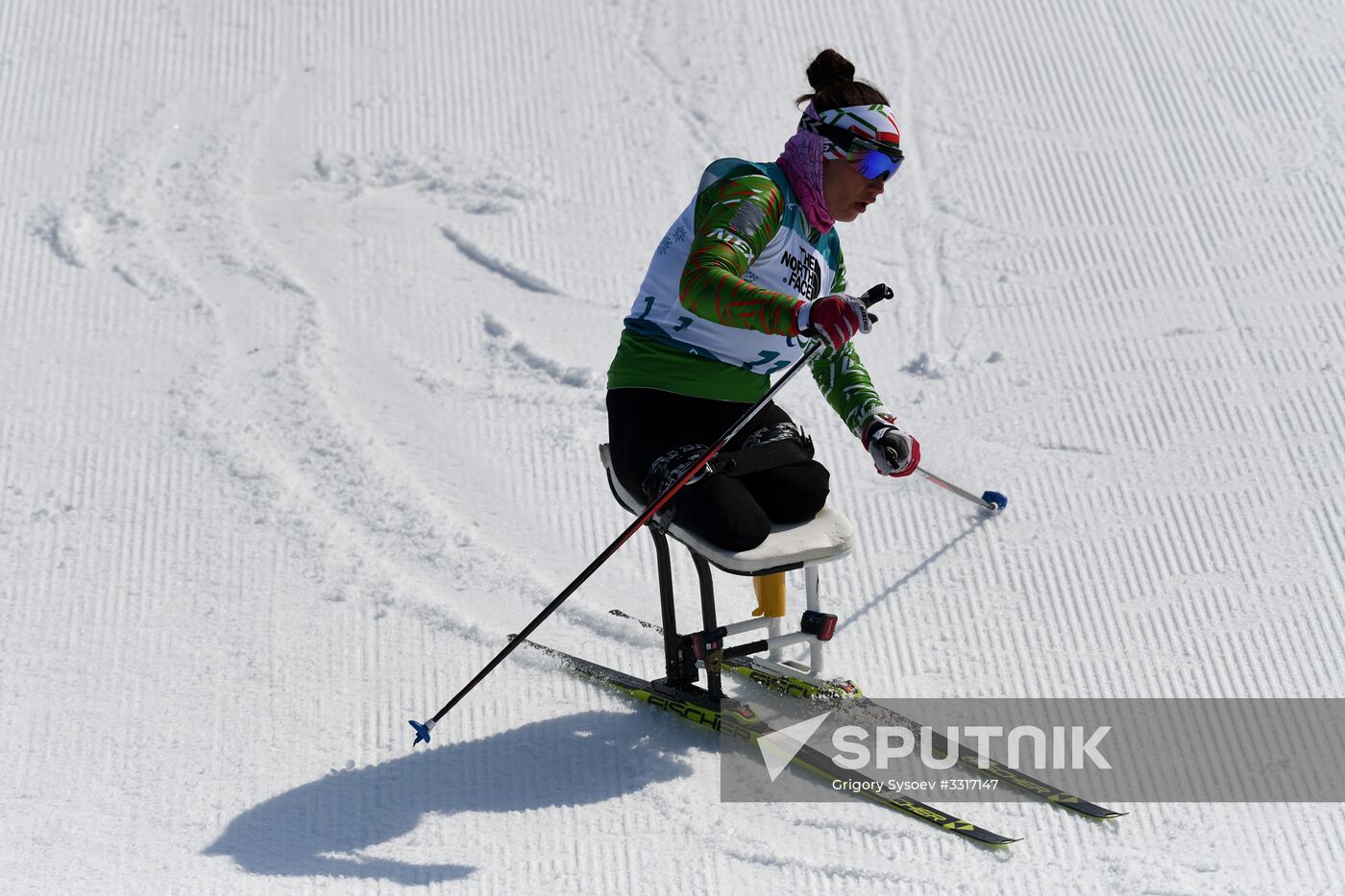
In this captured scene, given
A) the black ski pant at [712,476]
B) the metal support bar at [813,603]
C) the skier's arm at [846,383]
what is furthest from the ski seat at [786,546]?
the skier's arm at [846,383]

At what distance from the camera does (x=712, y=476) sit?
3.52 metres

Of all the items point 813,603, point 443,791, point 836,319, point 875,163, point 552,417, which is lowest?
point 443,791

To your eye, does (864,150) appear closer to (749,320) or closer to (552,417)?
(749,320)

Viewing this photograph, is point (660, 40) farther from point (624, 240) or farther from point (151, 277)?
point (151, 277)

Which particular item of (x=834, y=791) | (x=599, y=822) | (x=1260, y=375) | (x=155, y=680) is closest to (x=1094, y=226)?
(x=1260, y=375)

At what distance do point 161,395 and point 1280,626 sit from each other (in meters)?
3.72

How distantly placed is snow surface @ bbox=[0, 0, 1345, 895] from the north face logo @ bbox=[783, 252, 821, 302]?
112 cm

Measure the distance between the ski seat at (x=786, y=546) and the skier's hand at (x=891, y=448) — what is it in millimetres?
197

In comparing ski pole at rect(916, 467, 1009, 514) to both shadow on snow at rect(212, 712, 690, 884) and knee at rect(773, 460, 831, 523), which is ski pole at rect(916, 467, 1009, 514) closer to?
knee at rect(773, 460, 831, 523)

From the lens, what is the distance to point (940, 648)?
4188 mm

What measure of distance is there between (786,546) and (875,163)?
37.3 inches

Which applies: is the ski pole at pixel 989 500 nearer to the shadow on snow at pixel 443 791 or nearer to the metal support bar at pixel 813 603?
the metal support bar at pixel 813 603

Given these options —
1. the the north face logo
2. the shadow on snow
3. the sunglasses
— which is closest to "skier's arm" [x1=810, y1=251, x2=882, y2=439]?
the the north face logo

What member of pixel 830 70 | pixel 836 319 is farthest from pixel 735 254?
pixel 830 70
